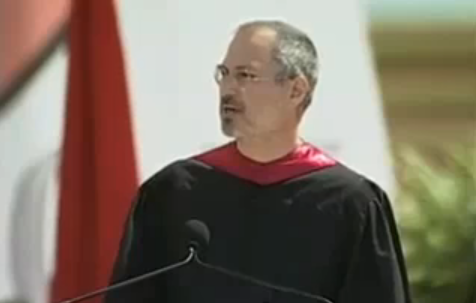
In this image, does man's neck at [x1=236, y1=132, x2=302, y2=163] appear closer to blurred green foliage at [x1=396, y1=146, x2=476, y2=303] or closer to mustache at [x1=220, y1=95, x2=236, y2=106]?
mustache at [x1=220, y1=95, x2=236, y2=106]

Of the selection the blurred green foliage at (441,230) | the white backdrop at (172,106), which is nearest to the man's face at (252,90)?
the white backdrop at (172,106)

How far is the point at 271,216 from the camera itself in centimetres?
95

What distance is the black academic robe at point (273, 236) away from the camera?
94 centimetres

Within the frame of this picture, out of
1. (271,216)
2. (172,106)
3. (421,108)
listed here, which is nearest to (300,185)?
(271,216)

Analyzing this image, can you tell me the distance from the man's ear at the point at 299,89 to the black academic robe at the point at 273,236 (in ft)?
0.16

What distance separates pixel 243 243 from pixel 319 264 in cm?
7

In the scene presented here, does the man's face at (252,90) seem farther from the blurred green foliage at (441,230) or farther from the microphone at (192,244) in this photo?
the blurred green foliage at (441,230)

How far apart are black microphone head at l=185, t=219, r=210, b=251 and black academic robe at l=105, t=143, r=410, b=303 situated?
2 cm

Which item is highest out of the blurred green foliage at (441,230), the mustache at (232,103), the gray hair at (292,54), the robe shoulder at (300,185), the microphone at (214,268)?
the gray hair at (292,54)

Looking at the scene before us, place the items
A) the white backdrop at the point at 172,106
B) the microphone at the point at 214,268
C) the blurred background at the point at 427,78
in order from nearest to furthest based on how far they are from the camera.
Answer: the microphone at the point at 214,268 < the white backdrop at the point at 172,106 < the blurred background at the point at 427,78

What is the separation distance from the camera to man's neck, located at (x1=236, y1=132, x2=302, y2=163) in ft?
3.18

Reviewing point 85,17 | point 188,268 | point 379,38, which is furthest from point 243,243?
point 379,38

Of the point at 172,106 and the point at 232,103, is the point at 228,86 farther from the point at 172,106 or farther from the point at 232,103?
the point at 172,106

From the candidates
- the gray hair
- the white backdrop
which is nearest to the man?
the gray hair
